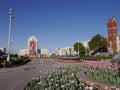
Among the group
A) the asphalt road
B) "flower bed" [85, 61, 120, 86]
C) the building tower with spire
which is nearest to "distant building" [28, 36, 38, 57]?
the building tower with spire

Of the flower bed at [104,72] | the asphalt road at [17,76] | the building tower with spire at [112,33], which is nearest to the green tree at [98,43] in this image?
the building tower with spire at [112,33]

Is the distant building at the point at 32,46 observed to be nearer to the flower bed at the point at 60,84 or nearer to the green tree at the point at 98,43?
the green tree at the point at 98,43

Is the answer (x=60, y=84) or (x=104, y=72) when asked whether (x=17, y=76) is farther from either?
(x=60, y=84)

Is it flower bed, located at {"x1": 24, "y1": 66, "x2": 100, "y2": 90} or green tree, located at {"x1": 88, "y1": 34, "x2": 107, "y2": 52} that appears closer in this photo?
flower bed, located at {"x1": 24, "y1": 66, "x2": 100, "y2": 90}

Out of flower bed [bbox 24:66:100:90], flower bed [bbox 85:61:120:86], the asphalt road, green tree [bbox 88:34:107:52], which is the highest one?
green tree [bbox 88:34:107:52]

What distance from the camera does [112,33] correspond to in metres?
109

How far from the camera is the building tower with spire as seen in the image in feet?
350

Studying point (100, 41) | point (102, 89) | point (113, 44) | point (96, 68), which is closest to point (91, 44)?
point (100, 41)

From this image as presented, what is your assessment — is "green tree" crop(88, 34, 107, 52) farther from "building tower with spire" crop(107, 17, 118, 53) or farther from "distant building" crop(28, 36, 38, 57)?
"distant building" crop(28, 36, 38, 57)

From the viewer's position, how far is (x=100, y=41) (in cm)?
9625

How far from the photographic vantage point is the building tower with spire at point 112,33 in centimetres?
10661

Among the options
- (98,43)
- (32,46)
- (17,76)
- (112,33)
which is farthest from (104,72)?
(32,46)

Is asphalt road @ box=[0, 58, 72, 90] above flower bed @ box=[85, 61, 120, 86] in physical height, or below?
below

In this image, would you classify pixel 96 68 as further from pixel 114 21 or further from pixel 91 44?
pixel 114 21
